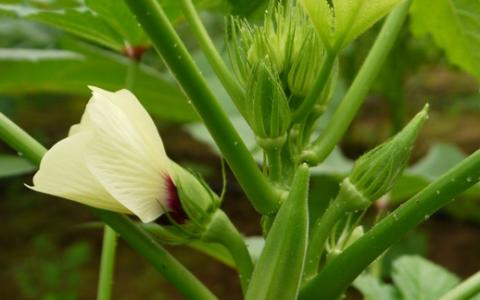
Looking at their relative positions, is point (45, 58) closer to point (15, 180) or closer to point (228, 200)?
point (228, 200)

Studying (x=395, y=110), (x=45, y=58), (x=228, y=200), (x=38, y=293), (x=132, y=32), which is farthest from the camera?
(x=228, y=200)

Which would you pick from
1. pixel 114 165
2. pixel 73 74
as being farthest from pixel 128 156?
pixel 73 74

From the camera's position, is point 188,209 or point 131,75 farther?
point 131,75

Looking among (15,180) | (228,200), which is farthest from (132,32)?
(15,180)

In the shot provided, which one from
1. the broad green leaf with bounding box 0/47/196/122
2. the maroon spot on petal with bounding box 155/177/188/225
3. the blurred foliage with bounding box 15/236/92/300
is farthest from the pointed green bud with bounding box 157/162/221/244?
the blurred foliage with bounding box 15/236/92/300

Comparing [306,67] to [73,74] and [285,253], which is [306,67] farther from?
[73,74]

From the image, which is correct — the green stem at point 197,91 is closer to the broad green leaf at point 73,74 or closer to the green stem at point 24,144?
the green stem at point 24,144
